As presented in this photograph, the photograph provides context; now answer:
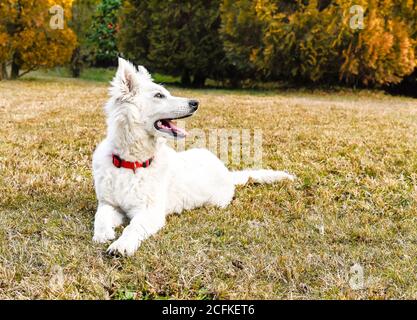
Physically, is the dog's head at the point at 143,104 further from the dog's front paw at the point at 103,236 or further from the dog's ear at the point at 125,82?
the dog's front paw at the point at 103,236

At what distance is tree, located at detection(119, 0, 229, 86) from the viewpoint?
18.8 m

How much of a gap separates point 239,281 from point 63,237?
4.46 feet

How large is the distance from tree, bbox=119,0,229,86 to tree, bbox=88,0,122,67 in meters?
8.36

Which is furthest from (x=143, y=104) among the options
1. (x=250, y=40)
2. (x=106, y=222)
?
(x=250, y=40)

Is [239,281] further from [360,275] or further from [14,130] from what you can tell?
[14,130]

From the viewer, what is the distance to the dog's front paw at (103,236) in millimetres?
3170

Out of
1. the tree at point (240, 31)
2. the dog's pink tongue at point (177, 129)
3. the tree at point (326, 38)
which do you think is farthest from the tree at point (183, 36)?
the dog's pink tongue at point (177, 129)

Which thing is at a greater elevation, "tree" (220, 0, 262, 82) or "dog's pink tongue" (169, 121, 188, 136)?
"tree" (220, 0, 262, 82)

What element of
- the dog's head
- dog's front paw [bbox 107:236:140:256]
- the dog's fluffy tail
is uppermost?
the dog's head

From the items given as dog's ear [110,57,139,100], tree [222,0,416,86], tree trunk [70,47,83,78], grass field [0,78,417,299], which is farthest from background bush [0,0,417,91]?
dog's ear [110,57,139,100]

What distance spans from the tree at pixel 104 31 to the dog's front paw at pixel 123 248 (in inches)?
1032

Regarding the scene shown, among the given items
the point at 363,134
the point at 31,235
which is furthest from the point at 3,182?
the point at 363,134

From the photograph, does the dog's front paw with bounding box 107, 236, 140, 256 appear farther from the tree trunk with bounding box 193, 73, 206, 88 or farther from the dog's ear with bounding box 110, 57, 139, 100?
the tree trunk with bounding box 193, 73, 206, 88
